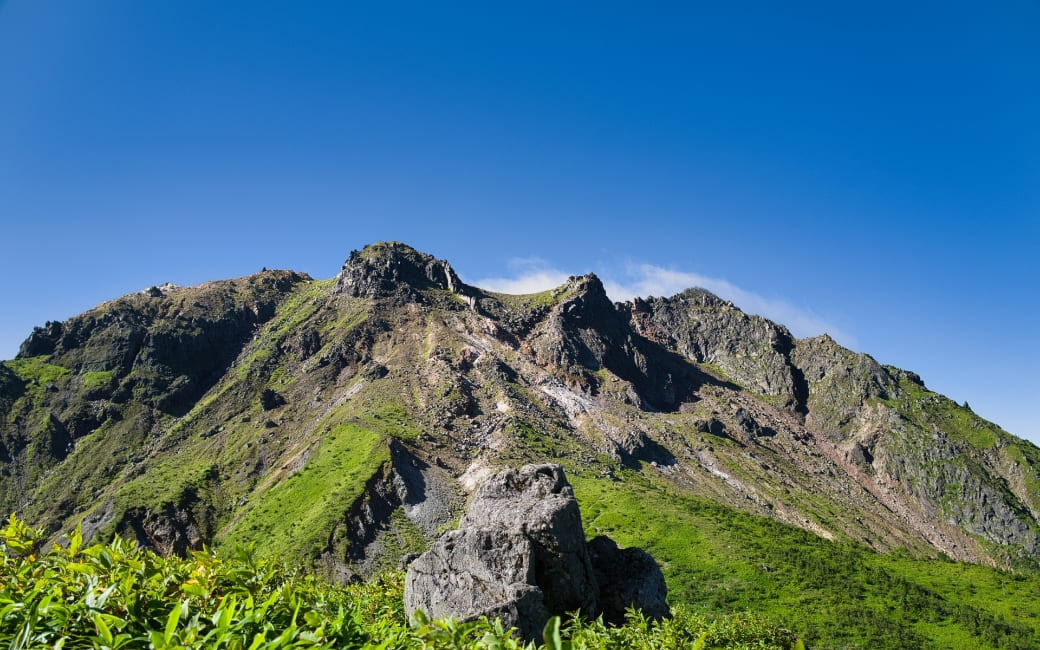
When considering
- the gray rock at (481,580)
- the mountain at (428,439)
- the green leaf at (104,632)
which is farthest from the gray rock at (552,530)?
the mountain at (428,439)

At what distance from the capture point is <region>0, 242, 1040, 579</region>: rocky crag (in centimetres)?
9556

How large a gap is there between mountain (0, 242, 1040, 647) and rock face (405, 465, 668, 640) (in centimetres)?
3213

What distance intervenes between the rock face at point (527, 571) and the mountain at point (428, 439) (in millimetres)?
32134

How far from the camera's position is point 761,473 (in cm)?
14262

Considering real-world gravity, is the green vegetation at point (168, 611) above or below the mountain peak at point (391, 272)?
below

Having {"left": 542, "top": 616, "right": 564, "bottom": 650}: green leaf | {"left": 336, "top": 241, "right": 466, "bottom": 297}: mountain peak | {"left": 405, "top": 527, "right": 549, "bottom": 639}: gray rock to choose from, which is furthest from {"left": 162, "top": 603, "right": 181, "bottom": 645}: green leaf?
{"left": 336, "top": 241, "right": 466, "bottom": 297}: mountain peak

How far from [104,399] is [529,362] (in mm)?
111905

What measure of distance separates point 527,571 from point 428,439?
8373cm

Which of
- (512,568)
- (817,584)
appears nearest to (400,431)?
(817,584)

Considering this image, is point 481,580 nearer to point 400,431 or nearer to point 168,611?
point 168,611

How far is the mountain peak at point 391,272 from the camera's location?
559ft

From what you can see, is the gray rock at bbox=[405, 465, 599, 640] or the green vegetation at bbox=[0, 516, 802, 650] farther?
the gray rock at bbox=[405, 465, 599, 640]

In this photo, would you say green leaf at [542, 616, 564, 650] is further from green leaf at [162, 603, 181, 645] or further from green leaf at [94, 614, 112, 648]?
green leaf at [94, 614, 112, 648]

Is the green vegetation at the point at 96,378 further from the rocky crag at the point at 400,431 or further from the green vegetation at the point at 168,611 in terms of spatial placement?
the green vegetation at the point at 168,611
